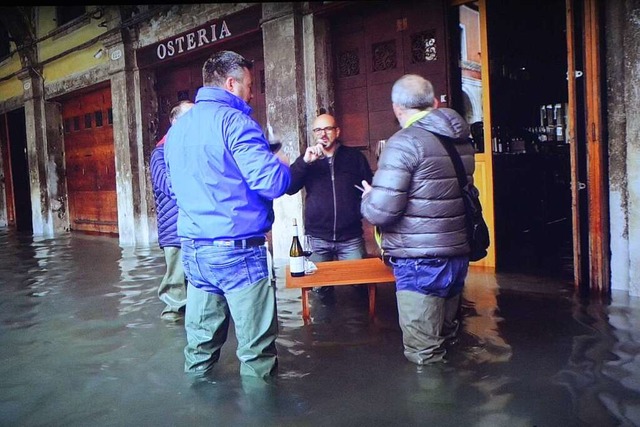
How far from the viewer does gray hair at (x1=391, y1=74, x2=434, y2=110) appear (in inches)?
132

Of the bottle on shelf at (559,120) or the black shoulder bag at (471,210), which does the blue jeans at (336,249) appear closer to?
the black shoulder bag at (471,210)

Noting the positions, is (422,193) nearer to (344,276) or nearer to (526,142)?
(344,276)

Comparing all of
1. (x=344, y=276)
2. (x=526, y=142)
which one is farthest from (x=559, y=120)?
(x=344, y=276)

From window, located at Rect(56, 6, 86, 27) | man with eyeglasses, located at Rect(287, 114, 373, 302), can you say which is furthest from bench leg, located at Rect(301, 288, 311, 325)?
window, located at Rect(56, 6, 86, 27)

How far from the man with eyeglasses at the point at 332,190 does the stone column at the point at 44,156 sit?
1038 centimetres

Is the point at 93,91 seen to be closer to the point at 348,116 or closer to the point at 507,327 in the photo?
the point at 348,116

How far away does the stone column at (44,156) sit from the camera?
1314cm

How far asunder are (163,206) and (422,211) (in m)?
2.35

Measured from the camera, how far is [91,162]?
40.9ft

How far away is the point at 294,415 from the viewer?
2.84 meters

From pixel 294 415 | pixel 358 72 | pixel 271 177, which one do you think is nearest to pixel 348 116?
pixel 358 72

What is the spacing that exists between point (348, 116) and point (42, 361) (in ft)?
15.6

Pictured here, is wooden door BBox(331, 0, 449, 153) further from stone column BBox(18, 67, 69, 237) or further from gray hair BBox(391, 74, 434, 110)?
stone column BBox(18, 67, 69, 237)

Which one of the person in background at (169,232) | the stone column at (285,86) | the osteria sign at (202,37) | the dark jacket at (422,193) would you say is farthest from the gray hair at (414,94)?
the osteria sign at (202,37)
